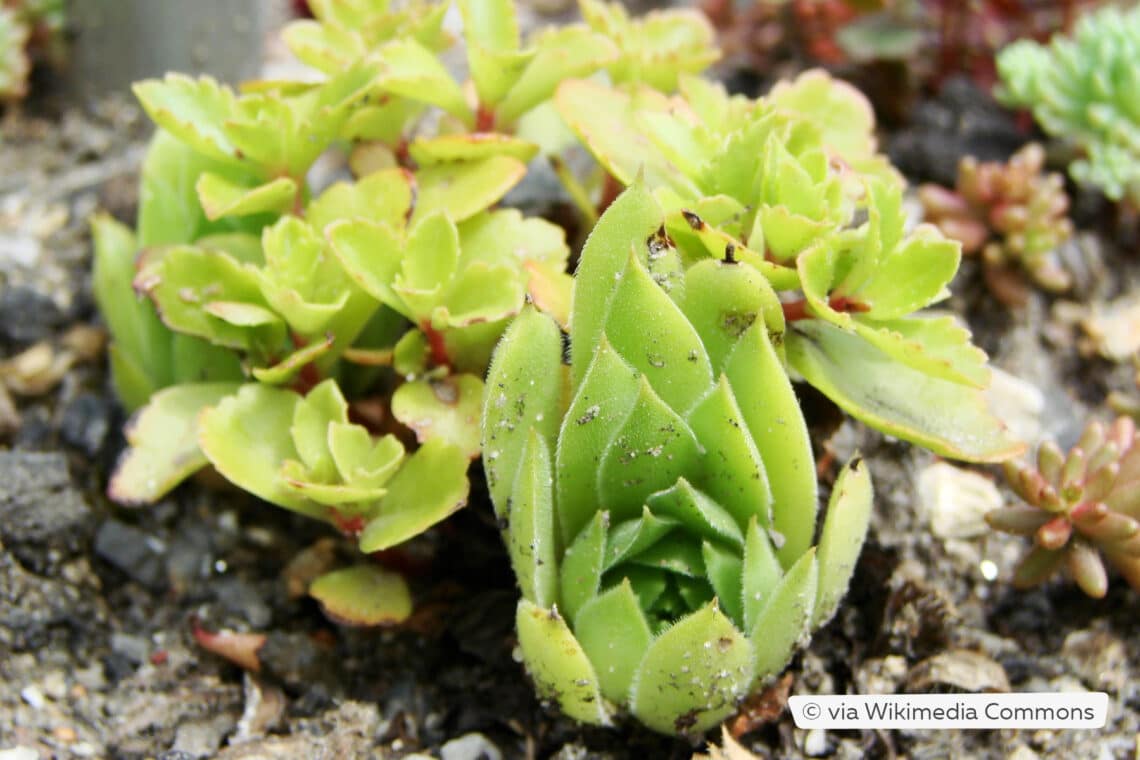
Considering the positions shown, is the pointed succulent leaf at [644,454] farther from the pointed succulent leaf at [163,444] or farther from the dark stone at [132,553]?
the dark stone at [132,553]

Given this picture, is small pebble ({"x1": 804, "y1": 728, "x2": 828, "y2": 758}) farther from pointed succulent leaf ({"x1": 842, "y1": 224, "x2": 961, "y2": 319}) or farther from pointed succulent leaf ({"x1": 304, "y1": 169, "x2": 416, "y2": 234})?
pointed succulent leaf ({"x1": 304, "y1": 169, "x2": 416, "y2": 234})

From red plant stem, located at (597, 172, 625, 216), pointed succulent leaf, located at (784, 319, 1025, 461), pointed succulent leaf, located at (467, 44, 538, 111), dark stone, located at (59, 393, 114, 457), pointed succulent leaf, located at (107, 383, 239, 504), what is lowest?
dark stone, located at (59, 393, 114, 457)

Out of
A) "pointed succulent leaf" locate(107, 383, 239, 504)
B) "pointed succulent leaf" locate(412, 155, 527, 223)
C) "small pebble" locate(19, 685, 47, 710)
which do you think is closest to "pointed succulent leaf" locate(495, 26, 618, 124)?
"pointed succulent leaf" locate(412, 155, 527, 223)

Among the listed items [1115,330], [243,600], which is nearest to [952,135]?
[1115,330]

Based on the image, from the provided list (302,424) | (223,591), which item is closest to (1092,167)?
(302,424)

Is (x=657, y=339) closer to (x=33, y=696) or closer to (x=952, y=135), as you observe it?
(x=33, y=696)
